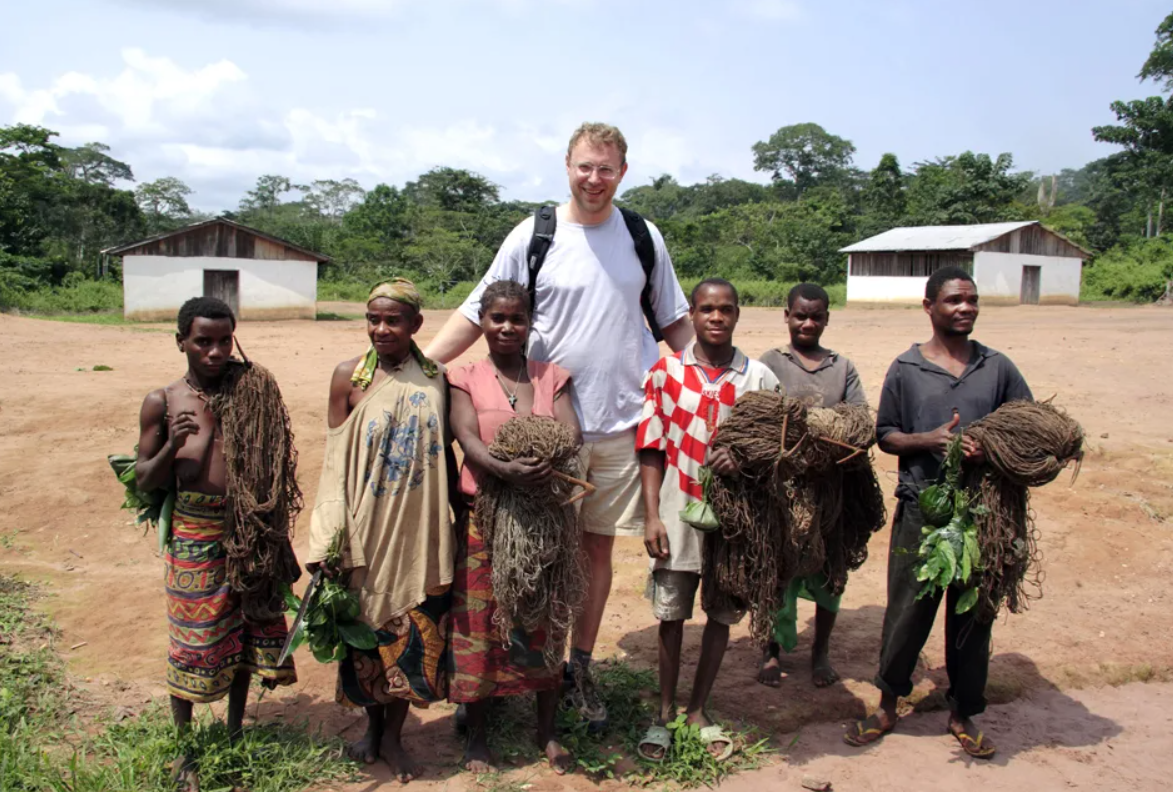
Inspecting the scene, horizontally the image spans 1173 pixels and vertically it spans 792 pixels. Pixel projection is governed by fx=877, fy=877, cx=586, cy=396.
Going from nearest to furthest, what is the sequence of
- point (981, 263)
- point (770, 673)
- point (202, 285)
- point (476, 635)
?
point (476, 635) < point (770, 673) < point (202, 285) < point (981, 263)

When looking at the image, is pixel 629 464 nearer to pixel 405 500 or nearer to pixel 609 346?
pixel 609 346

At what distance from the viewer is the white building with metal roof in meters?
29.5

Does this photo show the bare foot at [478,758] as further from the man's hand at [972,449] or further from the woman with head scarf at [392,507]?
the man's hand at [972,449]

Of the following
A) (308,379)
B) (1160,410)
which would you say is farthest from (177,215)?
(1160,410)

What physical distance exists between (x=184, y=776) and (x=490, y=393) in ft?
5.78

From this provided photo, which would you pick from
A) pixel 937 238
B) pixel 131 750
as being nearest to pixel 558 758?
pixel 131 750

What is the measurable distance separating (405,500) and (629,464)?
0.94 metres

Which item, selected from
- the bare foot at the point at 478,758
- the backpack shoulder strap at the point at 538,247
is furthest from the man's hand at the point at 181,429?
the bare foot at the point at 478,758

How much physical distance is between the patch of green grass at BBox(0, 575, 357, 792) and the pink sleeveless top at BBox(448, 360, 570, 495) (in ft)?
4.02

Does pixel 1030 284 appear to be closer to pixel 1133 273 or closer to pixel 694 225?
pixel 1133 273

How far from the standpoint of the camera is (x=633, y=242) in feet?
12.2

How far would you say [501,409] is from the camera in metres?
3.29

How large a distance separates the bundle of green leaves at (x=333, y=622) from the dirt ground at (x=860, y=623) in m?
0.57

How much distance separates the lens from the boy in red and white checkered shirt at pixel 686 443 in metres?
3.43
